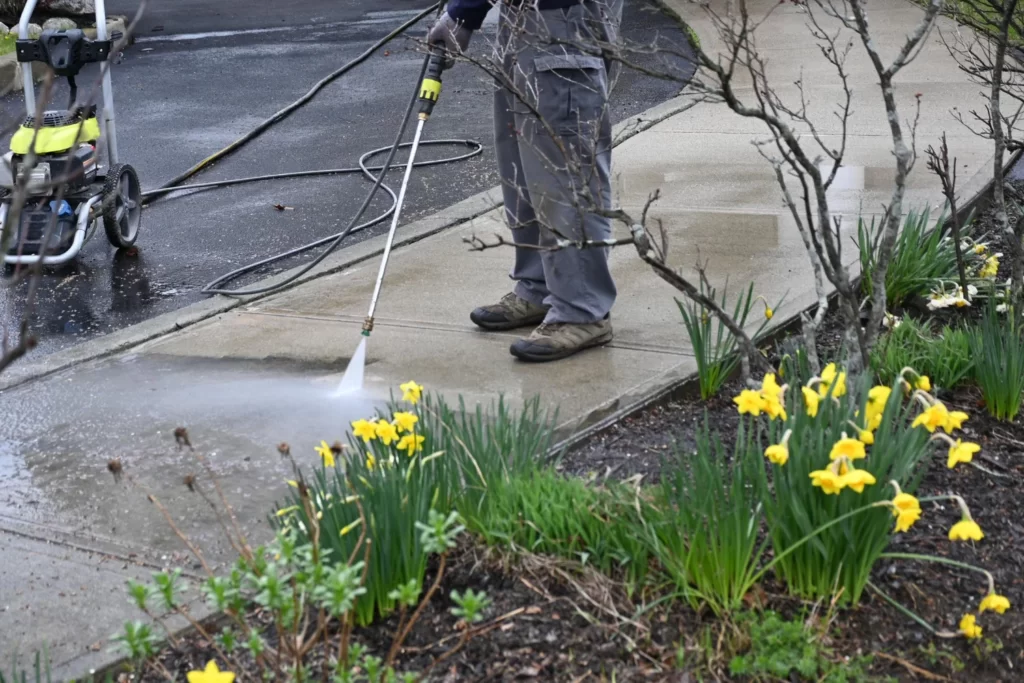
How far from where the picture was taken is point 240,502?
3408 mm

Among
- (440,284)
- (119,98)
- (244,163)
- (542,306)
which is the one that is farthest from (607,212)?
(119,98)

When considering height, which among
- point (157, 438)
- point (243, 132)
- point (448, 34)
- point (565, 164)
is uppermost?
point (448, 34)

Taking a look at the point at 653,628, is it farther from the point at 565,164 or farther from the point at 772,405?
the point at 565,164

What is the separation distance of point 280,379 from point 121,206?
2.52 metres

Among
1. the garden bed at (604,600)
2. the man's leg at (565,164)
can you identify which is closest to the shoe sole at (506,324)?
the man's leg at (565,164)

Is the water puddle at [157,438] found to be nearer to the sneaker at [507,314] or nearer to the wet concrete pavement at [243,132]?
the wet concrete pavement at [243,132]

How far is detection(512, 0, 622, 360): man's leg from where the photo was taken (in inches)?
169

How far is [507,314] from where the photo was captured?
15.9ft

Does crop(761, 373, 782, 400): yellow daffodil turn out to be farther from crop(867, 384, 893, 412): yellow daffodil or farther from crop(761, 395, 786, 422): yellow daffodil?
crop(867, 384, 893, 412): yellow daffodil

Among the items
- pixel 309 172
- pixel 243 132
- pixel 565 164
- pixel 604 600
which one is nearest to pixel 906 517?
pixel 604 600

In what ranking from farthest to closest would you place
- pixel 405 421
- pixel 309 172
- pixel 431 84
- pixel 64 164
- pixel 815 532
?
pixel 309 172 → pixel 64 164 → pixel 431 84 → pixel 405 421 → pixel 815 532

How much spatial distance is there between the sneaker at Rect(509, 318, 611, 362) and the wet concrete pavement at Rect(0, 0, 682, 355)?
5.83 feet

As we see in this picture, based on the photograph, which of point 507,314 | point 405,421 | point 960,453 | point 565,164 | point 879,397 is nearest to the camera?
point 960,453

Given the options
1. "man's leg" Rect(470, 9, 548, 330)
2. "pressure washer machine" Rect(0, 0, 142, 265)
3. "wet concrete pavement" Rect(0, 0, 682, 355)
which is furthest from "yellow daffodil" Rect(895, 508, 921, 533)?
"pressure washer machine" Rect(0, 0, 142, 265)
